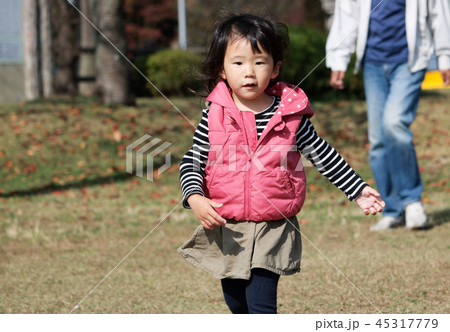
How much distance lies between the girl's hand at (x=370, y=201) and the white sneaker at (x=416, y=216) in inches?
99.9

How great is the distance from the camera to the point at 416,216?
547cm

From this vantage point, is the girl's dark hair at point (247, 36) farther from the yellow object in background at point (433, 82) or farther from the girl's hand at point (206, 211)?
the yellow object in background at point (433, 82)

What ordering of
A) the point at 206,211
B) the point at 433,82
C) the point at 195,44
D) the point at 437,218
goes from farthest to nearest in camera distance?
the point at 195,44 < the point at 433,82 < the point at 437,218 < the point at 206,211

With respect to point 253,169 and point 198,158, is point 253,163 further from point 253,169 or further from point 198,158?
point 198,158

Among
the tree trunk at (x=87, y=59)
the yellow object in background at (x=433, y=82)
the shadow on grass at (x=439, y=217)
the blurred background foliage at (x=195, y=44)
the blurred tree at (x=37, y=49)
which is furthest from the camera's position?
the yellow object in background at (x=433, y=82)

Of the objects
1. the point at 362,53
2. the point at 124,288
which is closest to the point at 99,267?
the point at 124,288

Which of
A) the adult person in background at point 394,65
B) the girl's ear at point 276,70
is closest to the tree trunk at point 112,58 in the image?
the adult person in background at point 394,65

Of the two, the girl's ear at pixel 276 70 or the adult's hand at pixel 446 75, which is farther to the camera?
the adult's hand at pixel 446 75

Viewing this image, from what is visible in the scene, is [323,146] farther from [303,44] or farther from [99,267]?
[303,44]

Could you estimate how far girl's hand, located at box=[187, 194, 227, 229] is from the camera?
2.81m

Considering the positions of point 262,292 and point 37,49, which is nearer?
point 262,292

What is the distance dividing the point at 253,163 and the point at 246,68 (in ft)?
1.34

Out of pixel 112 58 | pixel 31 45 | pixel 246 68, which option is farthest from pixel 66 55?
pixel 246 68

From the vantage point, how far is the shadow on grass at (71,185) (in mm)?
8966
